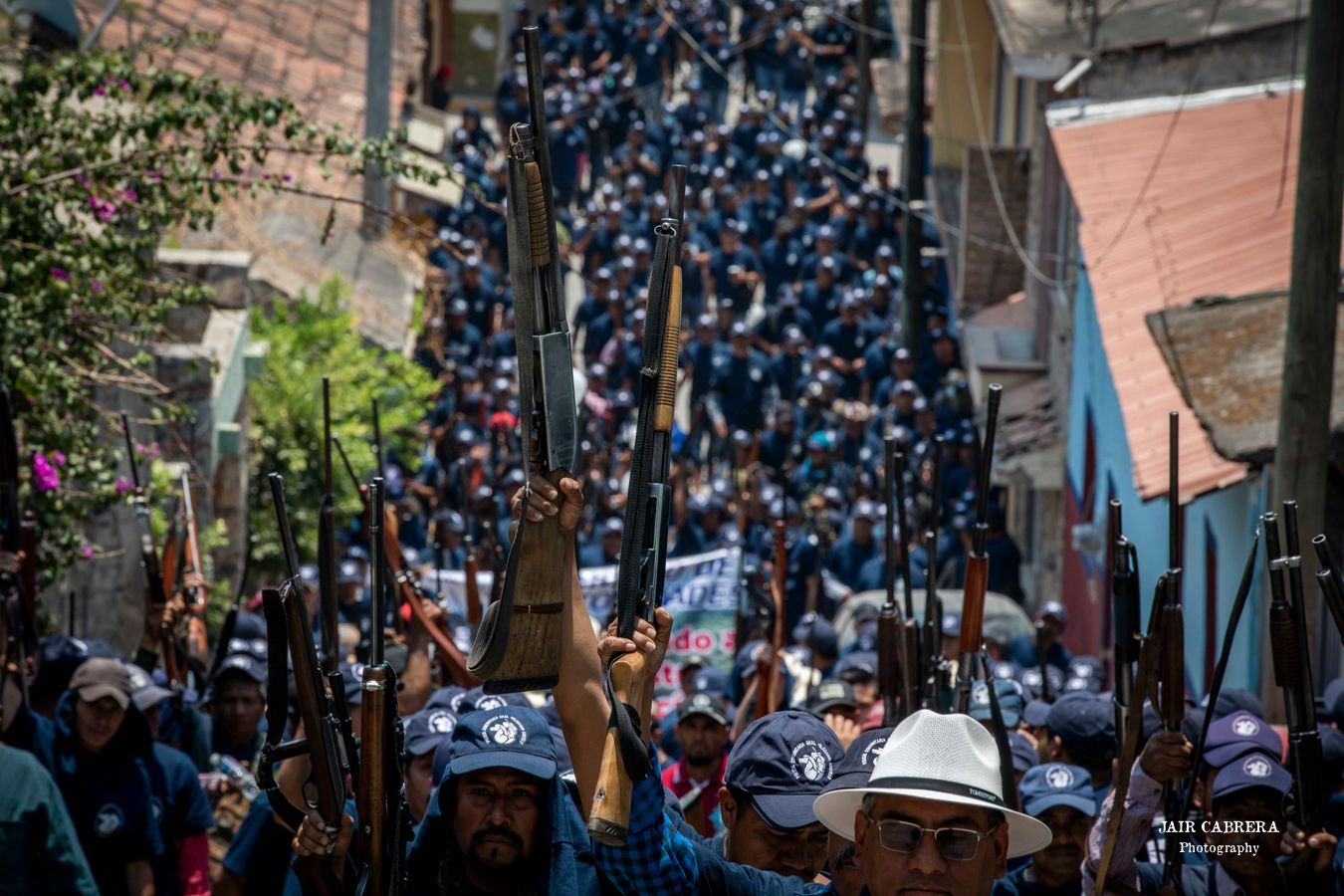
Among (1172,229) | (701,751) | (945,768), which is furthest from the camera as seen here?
(1172,229)

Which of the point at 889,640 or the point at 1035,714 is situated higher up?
the point at 889,640

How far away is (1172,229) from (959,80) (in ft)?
34.6

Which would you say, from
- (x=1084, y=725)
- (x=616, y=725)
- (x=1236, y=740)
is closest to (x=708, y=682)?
(x=1084, y=725)

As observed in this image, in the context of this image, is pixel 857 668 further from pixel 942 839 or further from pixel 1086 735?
pixel 942 839

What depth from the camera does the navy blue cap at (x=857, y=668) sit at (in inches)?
332

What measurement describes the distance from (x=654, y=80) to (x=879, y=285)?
26.8ft

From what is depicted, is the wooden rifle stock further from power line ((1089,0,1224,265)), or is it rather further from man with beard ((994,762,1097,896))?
power line ((1089,0,1224,265))

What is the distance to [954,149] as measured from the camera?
2277 cm

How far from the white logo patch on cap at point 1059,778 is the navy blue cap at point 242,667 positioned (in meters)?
3.28

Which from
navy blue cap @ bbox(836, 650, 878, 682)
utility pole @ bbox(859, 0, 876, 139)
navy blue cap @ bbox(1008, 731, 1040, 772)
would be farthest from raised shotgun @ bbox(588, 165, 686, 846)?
utility pole @ bbox(859, 0, 876, 139)

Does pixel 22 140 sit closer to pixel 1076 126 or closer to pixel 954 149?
pixel 1076 126

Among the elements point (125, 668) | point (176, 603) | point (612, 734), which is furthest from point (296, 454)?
point (612, 734)

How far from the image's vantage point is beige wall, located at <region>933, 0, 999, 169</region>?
2192 centimetres

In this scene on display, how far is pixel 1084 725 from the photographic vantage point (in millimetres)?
6320
